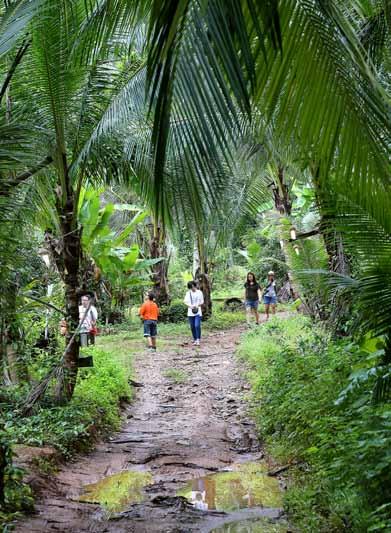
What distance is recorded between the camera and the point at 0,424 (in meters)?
4.91

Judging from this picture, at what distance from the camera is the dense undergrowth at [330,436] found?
378 cm

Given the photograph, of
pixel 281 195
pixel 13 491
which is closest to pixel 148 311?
pixel 281 195

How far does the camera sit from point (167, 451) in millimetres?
7070

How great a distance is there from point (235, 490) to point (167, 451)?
1625mm

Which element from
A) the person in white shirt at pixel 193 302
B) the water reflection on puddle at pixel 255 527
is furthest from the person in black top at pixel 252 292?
the water reflection on puddle at pixel 255 527

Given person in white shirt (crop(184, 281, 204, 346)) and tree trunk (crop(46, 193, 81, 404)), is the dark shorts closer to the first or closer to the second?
person in white shirt (crop(184, 281, 204, 346))

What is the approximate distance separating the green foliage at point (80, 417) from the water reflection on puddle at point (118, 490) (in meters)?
0.65

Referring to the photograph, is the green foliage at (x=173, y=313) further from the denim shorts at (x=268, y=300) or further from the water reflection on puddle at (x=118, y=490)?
the water reflection on puddle at (x=118, y=490)

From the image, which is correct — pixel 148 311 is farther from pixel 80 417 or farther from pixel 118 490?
pixel 118 490

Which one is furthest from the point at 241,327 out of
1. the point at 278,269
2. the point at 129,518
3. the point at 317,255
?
the point at 129,518

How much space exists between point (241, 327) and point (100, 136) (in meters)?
12.9

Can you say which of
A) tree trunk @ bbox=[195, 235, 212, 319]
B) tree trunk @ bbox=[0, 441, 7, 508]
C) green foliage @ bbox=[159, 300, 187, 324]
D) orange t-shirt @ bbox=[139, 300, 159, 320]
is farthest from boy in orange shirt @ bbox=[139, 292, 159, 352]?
tree trunk @ bbox=[0, 441, 7, 508]

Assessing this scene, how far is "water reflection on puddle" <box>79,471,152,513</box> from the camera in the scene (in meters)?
5.36

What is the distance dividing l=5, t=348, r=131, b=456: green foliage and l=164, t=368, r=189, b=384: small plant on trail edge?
4.47 ft
